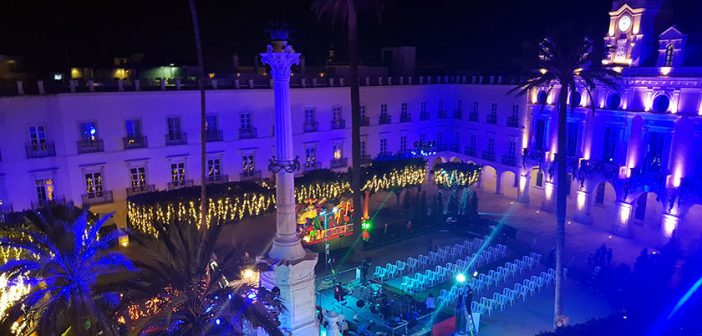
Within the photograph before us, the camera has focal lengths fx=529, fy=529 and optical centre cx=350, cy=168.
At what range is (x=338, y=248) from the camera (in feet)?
94.7

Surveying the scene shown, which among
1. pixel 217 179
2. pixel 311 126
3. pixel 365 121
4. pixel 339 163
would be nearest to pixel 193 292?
pixel 217 179

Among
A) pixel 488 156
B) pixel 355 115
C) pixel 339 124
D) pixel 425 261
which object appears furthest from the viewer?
pixel 488 156

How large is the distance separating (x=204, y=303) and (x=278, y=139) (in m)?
5.90

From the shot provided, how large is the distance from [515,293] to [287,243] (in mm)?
11715

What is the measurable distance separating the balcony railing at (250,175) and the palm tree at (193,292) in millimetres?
21401

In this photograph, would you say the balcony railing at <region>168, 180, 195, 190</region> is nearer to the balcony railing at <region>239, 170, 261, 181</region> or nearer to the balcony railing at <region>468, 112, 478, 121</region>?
the balcony railing at <region>239, 170, 261, 181</region>

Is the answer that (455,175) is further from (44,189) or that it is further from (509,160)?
(44,189)

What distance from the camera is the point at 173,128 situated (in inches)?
1268

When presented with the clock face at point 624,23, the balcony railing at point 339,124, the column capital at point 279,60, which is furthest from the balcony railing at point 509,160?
the column capital at point 279,60

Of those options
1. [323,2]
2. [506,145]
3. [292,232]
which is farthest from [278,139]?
[506,145]

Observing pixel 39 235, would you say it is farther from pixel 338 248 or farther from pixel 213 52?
pixel 213 52

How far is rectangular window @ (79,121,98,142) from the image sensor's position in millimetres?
29125

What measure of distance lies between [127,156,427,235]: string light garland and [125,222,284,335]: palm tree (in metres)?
9.81

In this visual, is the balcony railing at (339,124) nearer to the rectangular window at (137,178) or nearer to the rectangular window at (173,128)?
the rectangular window at (173,128)
